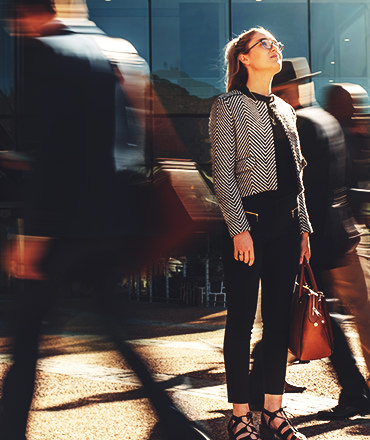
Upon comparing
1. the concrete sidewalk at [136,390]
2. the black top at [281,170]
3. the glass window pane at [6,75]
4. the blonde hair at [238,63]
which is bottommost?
the concrete sidewalk at [136,390]

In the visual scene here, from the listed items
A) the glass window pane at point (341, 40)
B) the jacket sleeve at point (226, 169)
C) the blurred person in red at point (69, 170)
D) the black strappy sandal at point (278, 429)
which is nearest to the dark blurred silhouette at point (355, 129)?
the jacket sleeve at point (226, 169)

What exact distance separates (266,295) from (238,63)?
97cm

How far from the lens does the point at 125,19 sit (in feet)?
45.1

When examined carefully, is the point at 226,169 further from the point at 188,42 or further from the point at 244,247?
the point at 188,42

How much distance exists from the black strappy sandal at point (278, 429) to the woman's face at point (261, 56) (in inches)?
55.2

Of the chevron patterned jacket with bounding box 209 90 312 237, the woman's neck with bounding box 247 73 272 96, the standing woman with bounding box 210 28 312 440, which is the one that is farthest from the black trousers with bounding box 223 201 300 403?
the woman's neck with bounding box 247 73 272 96

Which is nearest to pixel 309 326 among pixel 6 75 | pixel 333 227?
pixel 333 227

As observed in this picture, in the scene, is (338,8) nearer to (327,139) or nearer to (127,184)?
(327,139)

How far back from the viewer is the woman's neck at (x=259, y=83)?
2.91 m

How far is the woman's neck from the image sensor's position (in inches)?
115

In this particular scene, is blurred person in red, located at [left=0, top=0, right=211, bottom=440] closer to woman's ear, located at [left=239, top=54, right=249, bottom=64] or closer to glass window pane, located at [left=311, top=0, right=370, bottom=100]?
woman's ear, located at [left=239, top=54, right=249, bottom=64]

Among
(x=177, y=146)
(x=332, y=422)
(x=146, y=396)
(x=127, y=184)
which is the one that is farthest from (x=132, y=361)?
(x=177, y=146)

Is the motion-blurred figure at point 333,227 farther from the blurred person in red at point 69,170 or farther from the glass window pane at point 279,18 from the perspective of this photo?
the glass window pane at point 279,18

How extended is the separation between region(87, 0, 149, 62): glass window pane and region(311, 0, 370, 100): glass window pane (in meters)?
3.30
